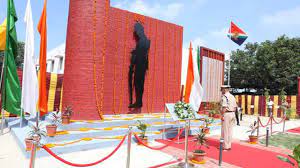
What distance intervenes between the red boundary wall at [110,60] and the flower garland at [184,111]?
302 cm

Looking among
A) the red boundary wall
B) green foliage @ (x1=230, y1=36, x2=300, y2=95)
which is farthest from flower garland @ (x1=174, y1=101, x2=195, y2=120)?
green foliage @ (x1=230, y1=36, x2=300, y2=95)

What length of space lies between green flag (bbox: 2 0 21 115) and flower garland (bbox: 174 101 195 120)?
19.8ft

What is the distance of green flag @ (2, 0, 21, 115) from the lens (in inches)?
328

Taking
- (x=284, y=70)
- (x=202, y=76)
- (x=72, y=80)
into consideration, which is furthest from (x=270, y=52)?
(x=72, y=80)

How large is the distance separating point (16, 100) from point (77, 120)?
8.49 feet

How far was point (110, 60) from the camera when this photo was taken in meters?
10.4

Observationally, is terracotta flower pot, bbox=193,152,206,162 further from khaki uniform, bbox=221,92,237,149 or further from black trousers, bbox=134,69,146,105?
black trousers, bbox=134,69,146,105

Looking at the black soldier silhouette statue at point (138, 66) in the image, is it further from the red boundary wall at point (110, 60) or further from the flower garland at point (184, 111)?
the flower garland at point (184, 111)

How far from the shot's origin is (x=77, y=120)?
8266mm

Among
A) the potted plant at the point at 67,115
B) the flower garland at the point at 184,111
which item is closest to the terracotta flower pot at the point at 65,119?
the potted plant at the point at 67,115

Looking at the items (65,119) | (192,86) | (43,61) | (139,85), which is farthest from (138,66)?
(43,61)

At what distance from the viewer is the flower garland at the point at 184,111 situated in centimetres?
753

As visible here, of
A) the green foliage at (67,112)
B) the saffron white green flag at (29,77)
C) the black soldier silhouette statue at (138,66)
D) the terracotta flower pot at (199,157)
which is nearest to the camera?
the terracotta flower pot at (199,157)

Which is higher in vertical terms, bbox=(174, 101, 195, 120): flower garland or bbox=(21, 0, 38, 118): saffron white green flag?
bbox=(21, 0, 38, 118): saffron white green flag
